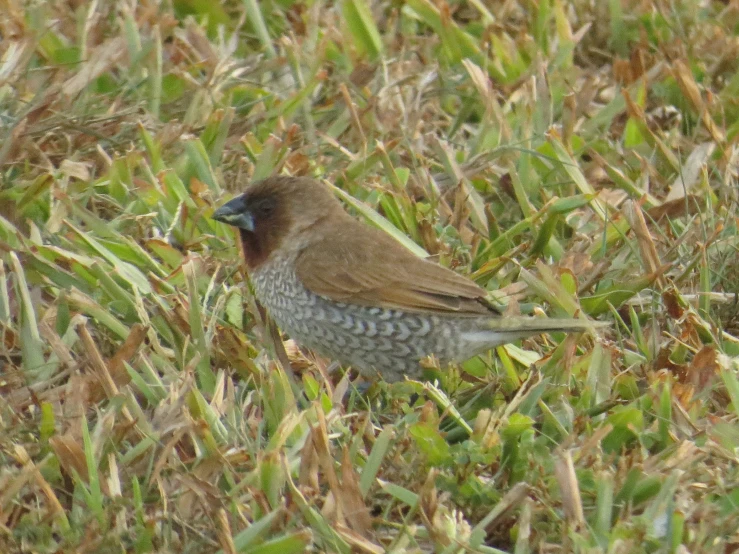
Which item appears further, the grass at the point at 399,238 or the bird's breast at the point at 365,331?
the bird's breast at the point at 365,331

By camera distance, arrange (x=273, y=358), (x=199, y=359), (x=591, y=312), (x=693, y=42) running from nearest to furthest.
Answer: (x=199, y=359)
(x=273, y=358)
(x=591, y=312)
(x=693, y=42)

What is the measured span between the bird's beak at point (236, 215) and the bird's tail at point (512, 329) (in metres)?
0.95

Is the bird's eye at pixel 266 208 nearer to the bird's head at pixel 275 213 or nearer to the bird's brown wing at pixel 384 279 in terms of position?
the bird's head at pixel 275 213

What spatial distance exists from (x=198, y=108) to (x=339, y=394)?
2019 millimetres

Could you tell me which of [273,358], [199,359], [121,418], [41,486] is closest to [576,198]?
[273,358]

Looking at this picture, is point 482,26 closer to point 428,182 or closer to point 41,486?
point 428,182

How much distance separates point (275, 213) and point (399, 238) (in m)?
0.50

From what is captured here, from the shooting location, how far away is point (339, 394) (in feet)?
13.9

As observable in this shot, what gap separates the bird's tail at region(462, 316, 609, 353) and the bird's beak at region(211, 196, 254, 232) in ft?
3.11

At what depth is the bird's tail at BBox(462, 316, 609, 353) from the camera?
4465mm

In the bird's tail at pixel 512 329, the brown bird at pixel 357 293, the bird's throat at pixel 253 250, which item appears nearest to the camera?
the bird's tail at pixel 512 329

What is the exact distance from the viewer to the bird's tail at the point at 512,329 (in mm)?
4465

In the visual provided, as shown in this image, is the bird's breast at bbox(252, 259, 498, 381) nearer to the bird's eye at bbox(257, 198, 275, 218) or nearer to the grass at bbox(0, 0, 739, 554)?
the grass at bbox(0, 0, 739, 554)

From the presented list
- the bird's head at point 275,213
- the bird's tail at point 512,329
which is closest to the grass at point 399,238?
the bird's tail at point 512,329
